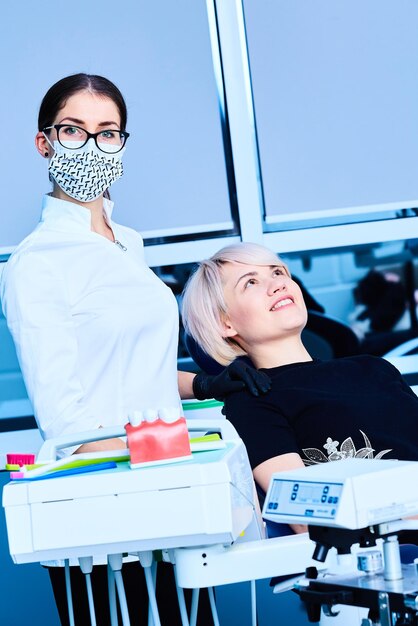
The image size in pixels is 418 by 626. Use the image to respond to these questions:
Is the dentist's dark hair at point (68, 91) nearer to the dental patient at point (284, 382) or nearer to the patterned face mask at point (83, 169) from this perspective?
the patterned face mask at point (83, 169)

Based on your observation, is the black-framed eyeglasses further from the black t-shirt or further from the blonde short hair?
the black t-shirt

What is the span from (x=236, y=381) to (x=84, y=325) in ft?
1.28

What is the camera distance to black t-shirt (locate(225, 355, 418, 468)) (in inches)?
76.6

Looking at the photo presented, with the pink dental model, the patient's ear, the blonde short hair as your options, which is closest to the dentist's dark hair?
the blonde short hair

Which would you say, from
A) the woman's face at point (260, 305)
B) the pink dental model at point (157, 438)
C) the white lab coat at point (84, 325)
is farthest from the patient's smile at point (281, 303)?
the pink dental model at point (157, 438)

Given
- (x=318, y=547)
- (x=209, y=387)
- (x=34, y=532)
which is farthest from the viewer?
(x=209, y=387)

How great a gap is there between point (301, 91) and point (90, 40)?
69 cm

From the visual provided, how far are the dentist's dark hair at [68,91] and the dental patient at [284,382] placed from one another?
47cm

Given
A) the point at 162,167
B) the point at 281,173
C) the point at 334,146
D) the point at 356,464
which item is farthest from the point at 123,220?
the point at 356,464

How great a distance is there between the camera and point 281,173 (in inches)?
119

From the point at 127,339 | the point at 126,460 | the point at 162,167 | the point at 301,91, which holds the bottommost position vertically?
the point at 126,460

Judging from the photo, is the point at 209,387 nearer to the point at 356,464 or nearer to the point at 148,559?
the point at 148,559

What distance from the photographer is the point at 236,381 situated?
2.05 meters

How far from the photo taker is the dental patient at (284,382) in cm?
195
